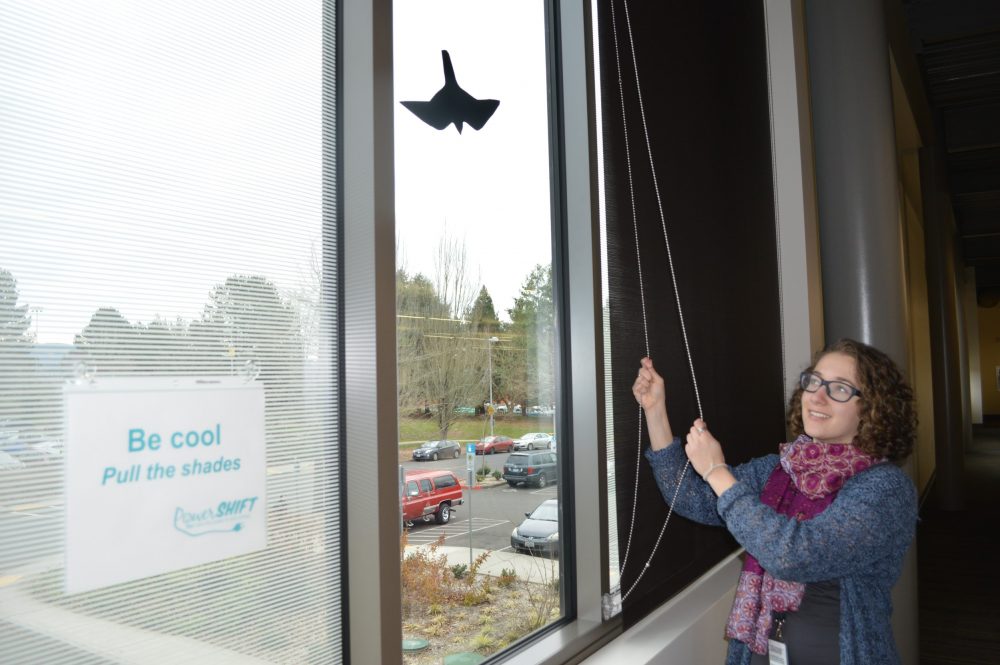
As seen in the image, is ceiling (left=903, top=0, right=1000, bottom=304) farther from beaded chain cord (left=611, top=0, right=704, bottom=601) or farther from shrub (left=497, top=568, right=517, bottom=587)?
shrub (left=497, top=568, right=517, bottom=587)

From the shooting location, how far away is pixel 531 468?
6.41ft

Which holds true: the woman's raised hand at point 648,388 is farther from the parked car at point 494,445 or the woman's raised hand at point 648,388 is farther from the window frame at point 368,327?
the window frame at point 368,327

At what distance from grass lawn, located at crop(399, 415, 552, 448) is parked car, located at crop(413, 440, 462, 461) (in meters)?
0.01

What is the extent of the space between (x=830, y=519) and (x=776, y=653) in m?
0.42

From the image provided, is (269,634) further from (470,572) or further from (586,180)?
(586,180)

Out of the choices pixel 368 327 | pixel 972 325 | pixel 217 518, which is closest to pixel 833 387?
pixel 368 327

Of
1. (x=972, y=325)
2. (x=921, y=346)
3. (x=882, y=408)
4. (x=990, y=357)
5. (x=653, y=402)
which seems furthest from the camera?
(x=990, y=357)

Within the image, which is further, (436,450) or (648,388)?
(648,388)

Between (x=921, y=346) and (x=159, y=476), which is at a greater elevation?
(x=921, y=346)

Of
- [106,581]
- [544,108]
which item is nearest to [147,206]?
[106,581]

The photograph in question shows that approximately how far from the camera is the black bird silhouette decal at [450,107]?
1.72 metres

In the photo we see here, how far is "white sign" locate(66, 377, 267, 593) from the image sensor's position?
3.13ft

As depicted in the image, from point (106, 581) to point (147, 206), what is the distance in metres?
0.54

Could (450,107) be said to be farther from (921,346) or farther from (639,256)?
(921,346)
